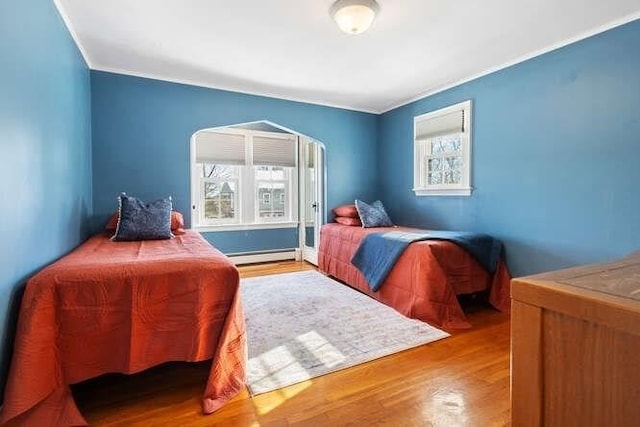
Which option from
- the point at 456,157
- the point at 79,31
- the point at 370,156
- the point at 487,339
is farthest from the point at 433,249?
the point at 79,31

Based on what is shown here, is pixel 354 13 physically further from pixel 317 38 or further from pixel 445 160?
pixel 445 160

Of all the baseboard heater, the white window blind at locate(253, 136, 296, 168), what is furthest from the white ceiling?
the baseboard heater

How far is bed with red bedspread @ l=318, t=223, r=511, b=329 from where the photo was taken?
107 inches

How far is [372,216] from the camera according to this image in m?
4.17

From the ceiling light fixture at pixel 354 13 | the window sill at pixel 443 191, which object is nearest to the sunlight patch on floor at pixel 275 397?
the ceiling light fixture at pixel 354 13

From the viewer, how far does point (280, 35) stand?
8.56 ft

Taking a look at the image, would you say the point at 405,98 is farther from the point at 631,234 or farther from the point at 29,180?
the point at 29,180

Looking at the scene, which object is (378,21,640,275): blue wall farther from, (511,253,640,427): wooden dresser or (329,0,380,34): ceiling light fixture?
(511,253,640,427): wooden dresser

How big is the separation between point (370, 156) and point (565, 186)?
2633 mm

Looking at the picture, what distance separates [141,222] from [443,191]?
10.5 feet

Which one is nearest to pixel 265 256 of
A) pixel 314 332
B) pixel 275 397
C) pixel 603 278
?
pixel 314 332

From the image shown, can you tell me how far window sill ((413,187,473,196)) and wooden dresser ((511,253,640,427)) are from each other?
3.08m

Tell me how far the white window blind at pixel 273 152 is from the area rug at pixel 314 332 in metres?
2.39

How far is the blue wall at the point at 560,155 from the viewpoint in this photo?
2.39 meters
